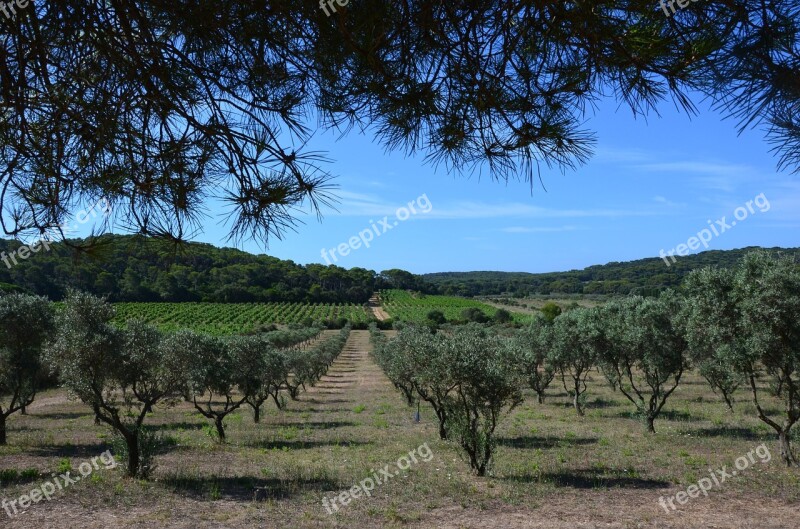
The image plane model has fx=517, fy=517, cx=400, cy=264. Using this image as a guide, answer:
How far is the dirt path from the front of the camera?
109m

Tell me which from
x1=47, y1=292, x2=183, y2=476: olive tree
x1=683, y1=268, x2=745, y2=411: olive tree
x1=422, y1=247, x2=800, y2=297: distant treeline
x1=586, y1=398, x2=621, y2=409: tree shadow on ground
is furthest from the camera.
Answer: x1=422, y1=247, x2=800, y2=297: distant treeline

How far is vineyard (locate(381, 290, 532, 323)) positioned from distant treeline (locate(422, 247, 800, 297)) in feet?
60.3

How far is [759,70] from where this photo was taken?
7.70 feet

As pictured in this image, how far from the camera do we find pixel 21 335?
1950 cm

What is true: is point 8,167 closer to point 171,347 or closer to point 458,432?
point 458,432

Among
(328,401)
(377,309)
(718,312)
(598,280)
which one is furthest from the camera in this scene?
(377,309)

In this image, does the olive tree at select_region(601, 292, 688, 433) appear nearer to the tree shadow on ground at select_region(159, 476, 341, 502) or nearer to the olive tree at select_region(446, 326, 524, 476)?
the olive tree at select_region(446, 326, 524, 476)

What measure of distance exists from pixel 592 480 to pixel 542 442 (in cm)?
568

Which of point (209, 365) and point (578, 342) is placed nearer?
point (209, 365)
